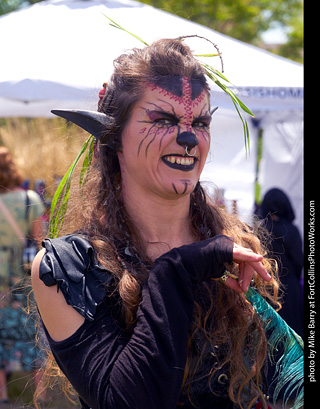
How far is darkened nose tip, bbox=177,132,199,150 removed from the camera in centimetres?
176

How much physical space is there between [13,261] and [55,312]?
3.58 metres

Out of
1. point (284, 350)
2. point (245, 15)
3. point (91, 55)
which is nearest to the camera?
point (284, 350)

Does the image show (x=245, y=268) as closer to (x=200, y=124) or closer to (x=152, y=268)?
(x=152, y=268)

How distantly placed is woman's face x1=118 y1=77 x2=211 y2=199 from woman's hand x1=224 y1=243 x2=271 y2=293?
0.94ft

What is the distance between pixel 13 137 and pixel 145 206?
301 inches

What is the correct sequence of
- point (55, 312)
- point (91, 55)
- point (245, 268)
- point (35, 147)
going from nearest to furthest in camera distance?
point (55, 312) < point (245, 268) < point (91, 55) < point (35, 147)

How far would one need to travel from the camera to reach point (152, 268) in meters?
1.57

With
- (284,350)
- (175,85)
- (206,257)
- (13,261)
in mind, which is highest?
(175,85)

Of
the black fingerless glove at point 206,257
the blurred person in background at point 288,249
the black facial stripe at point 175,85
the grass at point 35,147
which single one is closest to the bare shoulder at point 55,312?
the black fingerless glove at point 206,257

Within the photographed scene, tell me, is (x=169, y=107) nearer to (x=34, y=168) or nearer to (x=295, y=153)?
(x=295, y=153)

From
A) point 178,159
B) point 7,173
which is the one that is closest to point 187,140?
point 178,159

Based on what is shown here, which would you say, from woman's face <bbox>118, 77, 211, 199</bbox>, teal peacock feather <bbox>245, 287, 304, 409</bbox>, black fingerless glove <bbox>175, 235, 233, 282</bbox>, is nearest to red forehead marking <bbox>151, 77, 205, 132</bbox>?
woman's face <bbox>118, 77, 211, 199</bbox>

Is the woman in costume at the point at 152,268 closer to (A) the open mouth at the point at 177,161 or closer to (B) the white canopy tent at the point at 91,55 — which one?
(A) the open mouth at the point at 177,161

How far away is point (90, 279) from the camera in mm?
1619
